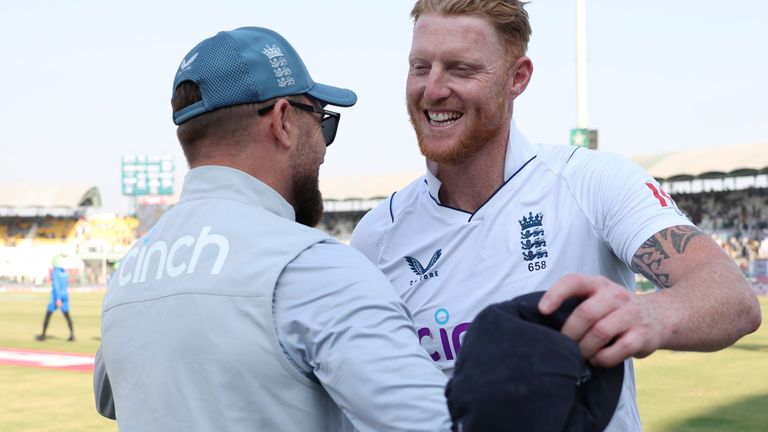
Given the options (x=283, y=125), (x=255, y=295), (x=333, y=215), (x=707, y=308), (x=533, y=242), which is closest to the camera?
(x=707, y=308)

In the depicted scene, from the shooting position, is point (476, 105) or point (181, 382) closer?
point (181, 382)

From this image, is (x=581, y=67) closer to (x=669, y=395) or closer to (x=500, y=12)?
(x=669, y=395)

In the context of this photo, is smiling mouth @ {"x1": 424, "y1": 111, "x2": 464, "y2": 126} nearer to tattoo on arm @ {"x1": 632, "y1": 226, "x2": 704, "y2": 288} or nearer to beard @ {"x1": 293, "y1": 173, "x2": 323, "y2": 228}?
beard @ {"x1": 293, "y1": 173, "x2": 323, "y2": 228}

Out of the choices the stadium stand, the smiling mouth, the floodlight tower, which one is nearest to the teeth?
the smiling mouth

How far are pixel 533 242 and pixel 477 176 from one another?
0.30m

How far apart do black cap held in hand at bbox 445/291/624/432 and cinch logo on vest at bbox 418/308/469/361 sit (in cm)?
118

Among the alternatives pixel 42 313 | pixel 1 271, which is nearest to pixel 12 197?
pixel 1 271

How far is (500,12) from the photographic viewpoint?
2.60 m

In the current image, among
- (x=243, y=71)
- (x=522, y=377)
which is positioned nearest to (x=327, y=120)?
(x=243, y=71)

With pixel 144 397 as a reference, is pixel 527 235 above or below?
above

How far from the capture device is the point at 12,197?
60781mm

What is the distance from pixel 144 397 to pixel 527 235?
1167mm

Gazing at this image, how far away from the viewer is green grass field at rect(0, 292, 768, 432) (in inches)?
333

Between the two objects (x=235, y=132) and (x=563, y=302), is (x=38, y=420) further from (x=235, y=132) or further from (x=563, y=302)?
(x=563, y=302)
